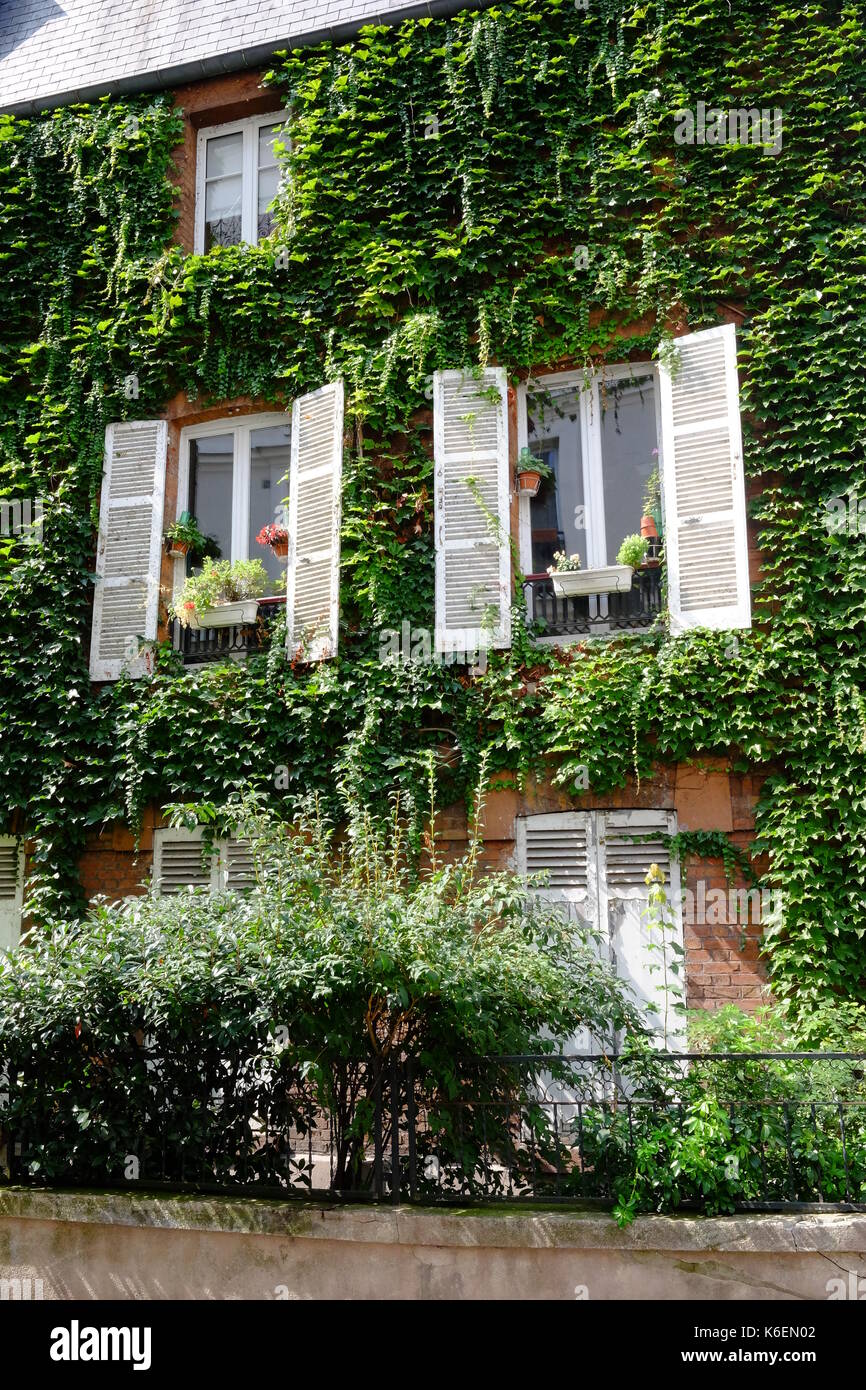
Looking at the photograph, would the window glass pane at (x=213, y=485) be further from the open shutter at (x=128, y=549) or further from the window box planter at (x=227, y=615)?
the window box planter at (x=227, y=615)

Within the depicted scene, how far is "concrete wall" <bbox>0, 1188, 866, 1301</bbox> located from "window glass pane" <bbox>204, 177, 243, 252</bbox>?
25.6ft


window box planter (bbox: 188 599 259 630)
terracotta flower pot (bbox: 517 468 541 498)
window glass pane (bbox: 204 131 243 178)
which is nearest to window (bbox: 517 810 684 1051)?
terracotta flower pot (bbox: 517 468 541 498)

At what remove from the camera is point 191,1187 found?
201 inches

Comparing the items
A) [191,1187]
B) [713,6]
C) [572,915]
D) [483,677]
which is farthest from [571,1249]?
[713,6]

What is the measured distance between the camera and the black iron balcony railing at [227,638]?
352 inches

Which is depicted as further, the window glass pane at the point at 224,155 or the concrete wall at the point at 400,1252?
the window glass pane at the point at 224,155

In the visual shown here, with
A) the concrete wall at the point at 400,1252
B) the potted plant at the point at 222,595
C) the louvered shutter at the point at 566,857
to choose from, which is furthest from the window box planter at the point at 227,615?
the concrete wall at the point at 400,1252

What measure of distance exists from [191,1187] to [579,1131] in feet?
5.60

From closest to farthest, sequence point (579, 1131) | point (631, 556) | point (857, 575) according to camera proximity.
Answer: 1. point (579, 1131)
2. point (857, 575)
3. point (631, 556)

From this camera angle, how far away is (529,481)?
28.1 feet

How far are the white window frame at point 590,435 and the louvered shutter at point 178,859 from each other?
10.7 feet

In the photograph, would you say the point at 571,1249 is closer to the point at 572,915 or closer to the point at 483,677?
the point at 572,915

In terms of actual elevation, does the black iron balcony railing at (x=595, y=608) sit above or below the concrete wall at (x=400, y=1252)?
above

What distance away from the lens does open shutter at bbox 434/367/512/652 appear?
823 centimetres
